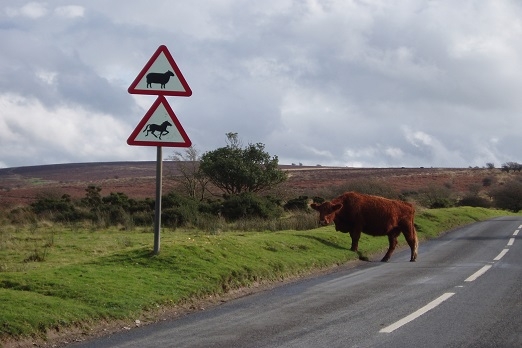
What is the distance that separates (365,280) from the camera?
1334cm

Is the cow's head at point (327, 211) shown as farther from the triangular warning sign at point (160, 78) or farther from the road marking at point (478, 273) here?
the triangular warning sign at point (160, 78)

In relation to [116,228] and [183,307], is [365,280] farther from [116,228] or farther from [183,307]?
[116,228]

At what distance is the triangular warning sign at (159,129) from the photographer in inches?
460

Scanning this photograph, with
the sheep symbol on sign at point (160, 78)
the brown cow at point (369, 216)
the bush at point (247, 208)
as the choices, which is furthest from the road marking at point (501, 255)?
the bush at point (247, 208)

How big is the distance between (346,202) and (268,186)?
3044cm

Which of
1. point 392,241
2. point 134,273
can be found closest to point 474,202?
point 392,241

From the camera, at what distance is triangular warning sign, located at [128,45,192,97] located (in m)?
11.6

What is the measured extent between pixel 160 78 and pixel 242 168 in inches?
1420

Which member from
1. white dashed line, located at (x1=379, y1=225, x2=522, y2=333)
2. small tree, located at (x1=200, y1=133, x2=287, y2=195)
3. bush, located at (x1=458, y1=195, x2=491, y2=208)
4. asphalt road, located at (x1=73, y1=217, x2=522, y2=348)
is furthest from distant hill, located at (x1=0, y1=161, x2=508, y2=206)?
asphalt road, located at (x1=73, y1=217, x2=522, y2=348)

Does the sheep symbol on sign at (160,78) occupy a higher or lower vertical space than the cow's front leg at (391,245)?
higher

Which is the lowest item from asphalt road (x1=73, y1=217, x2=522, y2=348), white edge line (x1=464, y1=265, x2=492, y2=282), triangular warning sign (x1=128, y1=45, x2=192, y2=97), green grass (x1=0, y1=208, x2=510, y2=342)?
asphalt road (x1=73, y1=217, x2=522, y2=348)

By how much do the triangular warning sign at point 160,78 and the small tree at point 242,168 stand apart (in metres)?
35.8

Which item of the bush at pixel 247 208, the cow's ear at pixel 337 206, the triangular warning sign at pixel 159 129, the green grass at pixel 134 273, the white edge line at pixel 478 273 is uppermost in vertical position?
the triangular warning sign at pixel 159 129

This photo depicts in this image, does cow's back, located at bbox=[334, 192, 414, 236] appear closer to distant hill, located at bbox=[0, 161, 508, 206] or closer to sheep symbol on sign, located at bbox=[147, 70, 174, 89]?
sheep symbol on sign, located at bbox=[147, 70, 174, 89]
